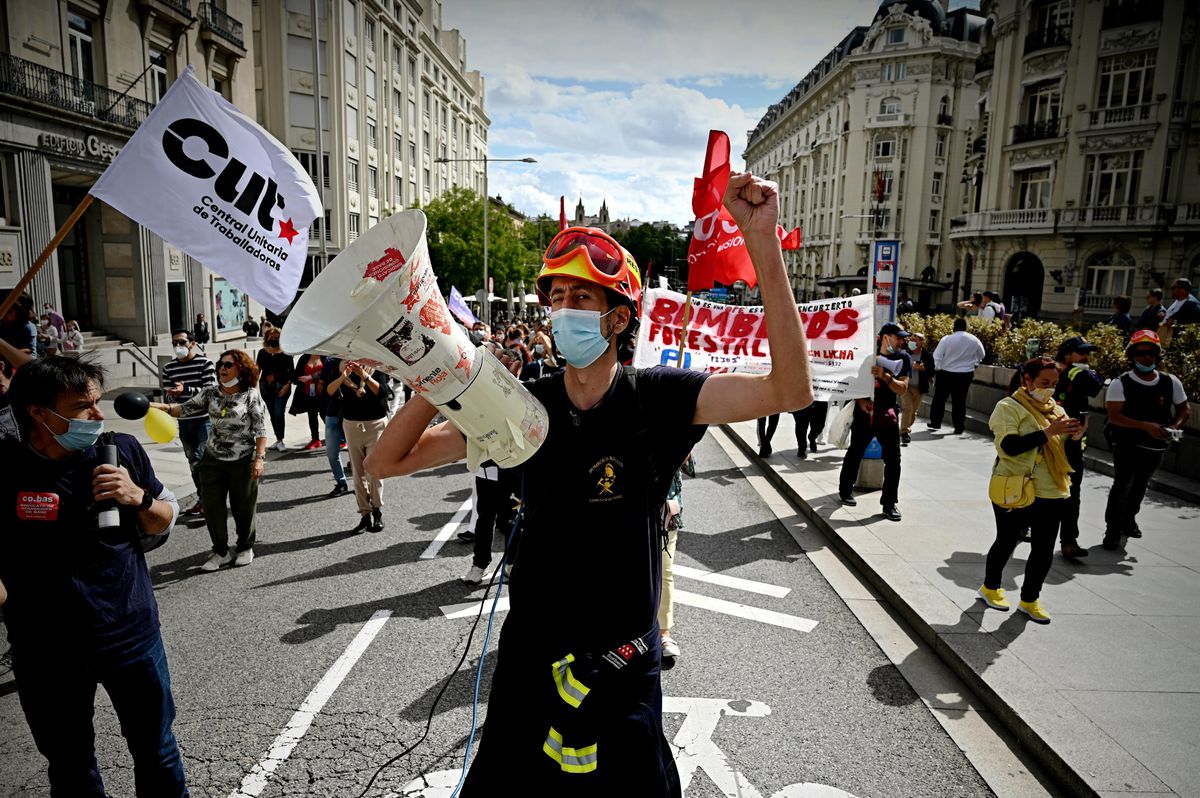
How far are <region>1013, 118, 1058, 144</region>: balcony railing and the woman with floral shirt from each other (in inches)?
1529

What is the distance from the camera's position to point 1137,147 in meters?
31.5

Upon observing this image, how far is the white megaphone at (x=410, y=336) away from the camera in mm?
1768

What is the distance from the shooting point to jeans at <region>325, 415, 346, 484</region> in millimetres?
8383

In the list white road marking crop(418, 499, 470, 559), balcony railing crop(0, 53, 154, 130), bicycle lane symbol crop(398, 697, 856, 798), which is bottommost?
white road marking crop(418, 499, 470, 559)

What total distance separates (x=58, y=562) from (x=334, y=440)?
5.87 metres

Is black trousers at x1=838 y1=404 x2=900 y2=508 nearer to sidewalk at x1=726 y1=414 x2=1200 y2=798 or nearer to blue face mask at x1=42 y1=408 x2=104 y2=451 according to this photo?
sidewalk at x1=726 y1=414 x2=1200 y2=798

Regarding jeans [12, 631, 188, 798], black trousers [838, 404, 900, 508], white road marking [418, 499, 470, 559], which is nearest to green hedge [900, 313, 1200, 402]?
black trousers [838, 404, 900, 508]

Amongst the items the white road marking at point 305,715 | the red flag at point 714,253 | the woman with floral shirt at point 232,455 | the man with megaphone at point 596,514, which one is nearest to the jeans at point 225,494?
the woman with floral shirt at point 232,455

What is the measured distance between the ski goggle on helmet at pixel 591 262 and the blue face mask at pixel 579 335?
0.11 meters

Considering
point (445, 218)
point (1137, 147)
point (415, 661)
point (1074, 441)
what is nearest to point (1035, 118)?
point (1137, 147)

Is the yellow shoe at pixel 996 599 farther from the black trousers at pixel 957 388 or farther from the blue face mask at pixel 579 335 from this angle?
the black trousers at pixel 957 388

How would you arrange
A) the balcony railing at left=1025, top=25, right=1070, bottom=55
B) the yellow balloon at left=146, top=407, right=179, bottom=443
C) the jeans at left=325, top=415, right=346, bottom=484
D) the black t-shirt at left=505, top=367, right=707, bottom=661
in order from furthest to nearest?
the balcony railing at left=1025, top=25, right=1070, bottom=55 → the jeans at left=325, top=415, right=346, bottom=484 → the yellow balloon at left=146, top=407, right=179, bottom=443 → the black t-shirt at left=505, top=367, right=707, bottom=661

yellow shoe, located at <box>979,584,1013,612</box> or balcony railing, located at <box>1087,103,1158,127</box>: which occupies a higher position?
balcony railing, located at <box>1087,103,1158,127</box>

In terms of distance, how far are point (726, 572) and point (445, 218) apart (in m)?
34.0
